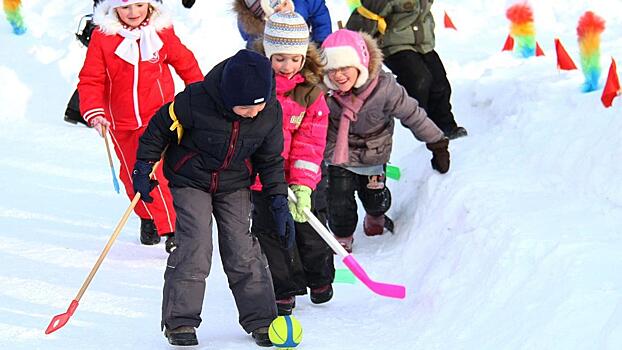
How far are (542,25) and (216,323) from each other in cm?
631

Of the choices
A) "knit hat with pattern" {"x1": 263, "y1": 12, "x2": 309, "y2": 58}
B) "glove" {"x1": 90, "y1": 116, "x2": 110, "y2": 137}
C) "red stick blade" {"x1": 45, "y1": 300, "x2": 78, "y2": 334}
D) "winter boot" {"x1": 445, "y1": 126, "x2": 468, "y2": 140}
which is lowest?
"winter boot" {"x1": 445, "y1": 126, "x2": 468, "y2": 140}

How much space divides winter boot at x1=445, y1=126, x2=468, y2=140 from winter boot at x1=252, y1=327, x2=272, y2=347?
2877mm

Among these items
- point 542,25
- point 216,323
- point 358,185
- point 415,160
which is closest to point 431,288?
point 216,323

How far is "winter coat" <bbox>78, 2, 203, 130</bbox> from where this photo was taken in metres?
6.01

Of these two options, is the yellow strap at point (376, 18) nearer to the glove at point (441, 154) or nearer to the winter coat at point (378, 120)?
the winter coat at point (378, 120)

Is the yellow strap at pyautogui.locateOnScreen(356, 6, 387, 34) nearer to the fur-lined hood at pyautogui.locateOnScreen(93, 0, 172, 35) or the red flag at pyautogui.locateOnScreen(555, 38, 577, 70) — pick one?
the red flag at pyautogui.locateOnScreen(555, 38, 577, 70)

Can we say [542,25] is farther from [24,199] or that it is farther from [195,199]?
[195,199]

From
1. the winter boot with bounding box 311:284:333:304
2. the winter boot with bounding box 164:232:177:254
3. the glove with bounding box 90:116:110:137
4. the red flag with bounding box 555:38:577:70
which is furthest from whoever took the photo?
the red flag with bounding box 555:38:577:70

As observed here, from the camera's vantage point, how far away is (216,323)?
17.0 ft

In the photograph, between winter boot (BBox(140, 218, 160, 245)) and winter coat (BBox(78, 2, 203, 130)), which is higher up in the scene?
winter coat (BBox(78, 2, 203, 130))

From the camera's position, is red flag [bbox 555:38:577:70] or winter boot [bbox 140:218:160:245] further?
red flag [bbox 555:38:577:70]

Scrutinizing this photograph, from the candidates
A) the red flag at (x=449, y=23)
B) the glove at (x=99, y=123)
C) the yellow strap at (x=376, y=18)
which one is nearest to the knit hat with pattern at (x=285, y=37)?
the glove at (x=99, y=123)

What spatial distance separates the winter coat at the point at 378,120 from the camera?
602cm

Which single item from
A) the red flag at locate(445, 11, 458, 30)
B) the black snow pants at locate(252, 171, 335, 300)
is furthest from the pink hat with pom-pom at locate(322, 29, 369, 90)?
the red flag at locate(445, 11, 458, 30)
